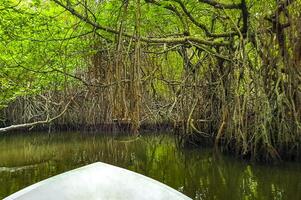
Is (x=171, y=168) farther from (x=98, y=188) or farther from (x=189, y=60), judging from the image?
(x=98, y=188)

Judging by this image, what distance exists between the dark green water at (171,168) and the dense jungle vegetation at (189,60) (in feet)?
1.36

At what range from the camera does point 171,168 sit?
699 cm

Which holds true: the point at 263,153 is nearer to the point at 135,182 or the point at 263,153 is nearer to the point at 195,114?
the point at 195,114

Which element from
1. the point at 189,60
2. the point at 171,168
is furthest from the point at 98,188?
the point at 189,60

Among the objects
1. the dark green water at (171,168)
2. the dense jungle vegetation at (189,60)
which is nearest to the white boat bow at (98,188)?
the dense jungle vegetation at (189,60)

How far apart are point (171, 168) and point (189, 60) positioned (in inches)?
73.0

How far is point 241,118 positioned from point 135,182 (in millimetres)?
4836

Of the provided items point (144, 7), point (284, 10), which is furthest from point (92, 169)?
point (144, 7)

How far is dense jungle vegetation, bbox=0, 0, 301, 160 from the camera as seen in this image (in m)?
5.14

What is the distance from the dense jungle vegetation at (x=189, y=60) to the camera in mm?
5145

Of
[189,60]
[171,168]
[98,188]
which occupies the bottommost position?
[171,168]

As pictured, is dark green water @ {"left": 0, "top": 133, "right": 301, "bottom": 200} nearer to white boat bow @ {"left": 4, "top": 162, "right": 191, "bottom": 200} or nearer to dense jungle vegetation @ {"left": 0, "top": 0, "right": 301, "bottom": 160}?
dense jungle vegetation @ {"left": 0, "top": 0, "right": 301, "bottom": 160}

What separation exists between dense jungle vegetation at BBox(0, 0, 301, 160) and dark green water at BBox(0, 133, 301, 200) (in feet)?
1.36

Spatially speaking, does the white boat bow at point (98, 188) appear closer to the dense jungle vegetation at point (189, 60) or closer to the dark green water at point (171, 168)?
the dense jungle vegetation at point (189, 60)
